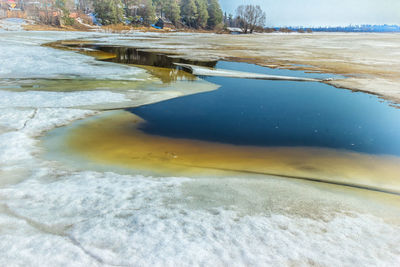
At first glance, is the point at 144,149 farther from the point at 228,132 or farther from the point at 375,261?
the point at 375,261

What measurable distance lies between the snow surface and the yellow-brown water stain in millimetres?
565

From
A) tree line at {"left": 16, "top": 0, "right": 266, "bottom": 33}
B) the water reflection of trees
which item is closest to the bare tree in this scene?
tree line at {"left": 16, "top": 0, "right": 266, "bottom": 33}

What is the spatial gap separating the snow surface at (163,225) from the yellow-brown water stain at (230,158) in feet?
1.85

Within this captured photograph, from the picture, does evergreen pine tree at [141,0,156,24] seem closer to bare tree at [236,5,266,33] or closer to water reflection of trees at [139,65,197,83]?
bare tree at [236,5,266,33]

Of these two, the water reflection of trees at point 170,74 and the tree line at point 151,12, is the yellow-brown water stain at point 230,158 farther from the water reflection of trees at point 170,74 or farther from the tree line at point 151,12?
the tree line at point 151,12

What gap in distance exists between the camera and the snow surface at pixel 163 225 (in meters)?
2.74

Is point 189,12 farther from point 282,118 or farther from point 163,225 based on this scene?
point 163,225

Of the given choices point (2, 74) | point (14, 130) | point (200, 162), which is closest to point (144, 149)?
point (200, 162)

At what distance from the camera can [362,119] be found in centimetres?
795

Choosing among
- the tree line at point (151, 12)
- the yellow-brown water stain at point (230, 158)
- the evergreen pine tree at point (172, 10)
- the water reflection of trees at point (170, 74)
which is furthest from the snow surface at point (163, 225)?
the evergreen pine tree at point (172, 10)

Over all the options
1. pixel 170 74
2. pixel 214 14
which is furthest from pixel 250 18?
pixel 170 74

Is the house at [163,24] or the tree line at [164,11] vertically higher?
the tree line at [164,11]

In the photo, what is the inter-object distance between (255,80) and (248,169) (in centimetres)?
886

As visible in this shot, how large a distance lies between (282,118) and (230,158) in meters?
3.26
